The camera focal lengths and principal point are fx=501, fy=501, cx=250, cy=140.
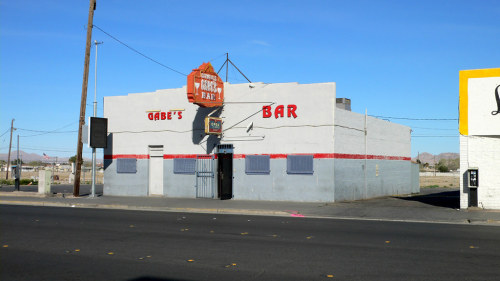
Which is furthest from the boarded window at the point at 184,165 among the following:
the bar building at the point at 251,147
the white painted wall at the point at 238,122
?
the white painted wall at the point at 238,122

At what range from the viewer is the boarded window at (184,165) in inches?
1122

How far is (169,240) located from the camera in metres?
12.8

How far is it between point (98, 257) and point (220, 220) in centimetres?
789

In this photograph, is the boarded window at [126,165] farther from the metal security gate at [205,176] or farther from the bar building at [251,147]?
the metal security gate at [205,176]

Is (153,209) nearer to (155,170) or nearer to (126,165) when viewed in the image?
(155,170)

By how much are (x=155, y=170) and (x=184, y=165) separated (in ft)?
7.93

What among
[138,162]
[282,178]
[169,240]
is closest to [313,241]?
[169,240]

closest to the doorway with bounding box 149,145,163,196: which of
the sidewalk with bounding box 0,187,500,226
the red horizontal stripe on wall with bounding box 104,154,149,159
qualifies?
the red horizontal stripe on wall with bounding box 104,154,149,159

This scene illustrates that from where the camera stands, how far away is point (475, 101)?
20.8m

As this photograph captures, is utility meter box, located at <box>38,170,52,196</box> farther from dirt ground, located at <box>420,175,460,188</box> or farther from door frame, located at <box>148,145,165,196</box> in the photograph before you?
dirt ground, located at <box>420,175,460,188</box>

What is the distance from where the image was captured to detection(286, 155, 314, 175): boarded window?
25.3m

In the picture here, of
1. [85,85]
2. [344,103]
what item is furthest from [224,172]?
[85,85]

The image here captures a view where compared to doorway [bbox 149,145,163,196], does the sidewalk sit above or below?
below

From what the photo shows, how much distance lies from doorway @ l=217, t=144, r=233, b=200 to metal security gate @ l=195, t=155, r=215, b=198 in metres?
0.39
